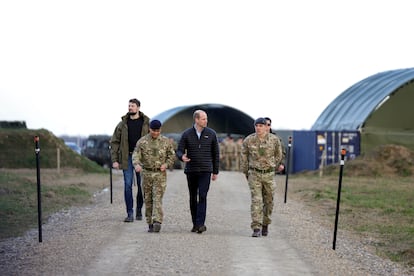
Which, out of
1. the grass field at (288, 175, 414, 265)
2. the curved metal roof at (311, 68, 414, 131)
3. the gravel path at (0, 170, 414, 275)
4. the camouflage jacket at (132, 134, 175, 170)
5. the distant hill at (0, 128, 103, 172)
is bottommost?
the grass field at (288, 175, 414, 265)

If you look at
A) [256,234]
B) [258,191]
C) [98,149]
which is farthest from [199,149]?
[98,149]

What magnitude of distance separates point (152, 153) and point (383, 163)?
Result: 73.2 feet

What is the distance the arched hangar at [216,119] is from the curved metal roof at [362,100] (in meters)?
5.18

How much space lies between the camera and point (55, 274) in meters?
9.09

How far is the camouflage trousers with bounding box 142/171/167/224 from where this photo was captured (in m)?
12.5

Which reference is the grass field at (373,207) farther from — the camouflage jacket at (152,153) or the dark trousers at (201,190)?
the camouflage jacket at (152,153)

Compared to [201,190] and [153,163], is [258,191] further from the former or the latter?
[153,163]

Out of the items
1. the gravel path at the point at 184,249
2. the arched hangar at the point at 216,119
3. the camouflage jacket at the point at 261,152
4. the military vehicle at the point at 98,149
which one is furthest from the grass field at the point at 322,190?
the arched hangar at the point at 216,119

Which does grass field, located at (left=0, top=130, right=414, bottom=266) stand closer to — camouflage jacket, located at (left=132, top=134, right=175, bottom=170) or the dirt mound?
the dirt mound

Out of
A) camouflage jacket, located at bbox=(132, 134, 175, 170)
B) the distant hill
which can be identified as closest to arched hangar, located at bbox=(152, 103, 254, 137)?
the distant hill

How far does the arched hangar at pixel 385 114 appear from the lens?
37438mm

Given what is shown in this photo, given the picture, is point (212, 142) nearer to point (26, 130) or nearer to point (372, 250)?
point (372, 250)

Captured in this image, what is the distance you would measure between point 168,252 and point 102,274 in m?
1.56

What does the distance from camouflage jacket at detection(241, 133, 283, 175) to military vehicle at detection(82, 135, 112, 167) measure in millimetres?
31247
